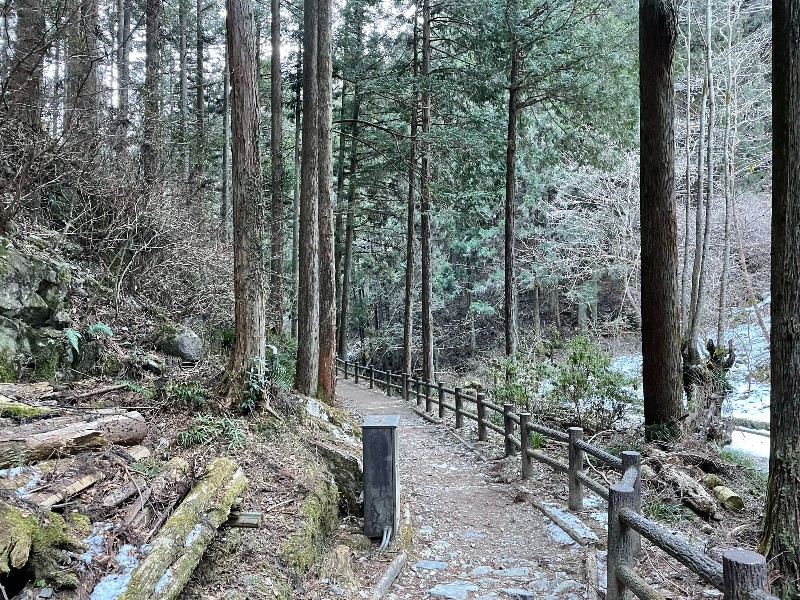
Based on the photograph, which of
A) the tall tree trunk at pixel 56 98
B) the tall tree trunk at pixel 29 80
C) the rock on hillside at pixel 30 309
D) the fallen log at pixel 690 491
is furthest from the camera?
the tall tree trunk at pixel 56 98

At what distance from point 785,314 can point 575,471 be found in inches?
120

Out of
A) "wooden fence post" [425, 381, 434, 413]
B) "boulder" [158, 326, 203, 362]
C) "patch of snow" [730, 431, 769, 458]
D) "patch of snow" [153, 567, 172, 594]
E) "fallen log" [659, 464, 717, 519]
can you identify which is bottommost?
"patch of snow" [730, 431, 769, 458]

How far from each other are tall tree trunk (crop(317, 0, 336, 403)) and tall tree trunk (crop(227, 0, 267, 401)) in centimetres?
496

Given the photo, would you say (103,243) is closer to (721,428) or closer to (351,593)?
(351,593)

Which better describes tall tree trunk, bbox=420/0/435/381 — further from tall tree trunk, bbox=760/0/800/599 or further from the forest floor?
tall tree trunk, bbox=760/0/800/599

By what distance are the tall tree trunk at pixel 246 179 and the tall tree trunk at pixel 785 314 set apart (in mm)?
5225

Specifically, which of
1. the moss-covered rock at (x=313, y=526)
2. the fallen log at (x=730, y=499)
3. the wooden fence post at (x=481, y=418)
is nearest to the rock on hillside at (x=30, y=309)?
the moss-covered rock at (x=313, y=526)

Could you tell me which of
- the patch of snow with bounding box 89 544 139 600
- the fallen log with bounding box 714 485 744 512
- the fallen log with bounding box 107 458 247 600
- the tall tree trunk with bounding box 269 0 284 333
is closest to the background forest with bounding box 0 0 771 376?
the tall tree trunk with bounding box 269 0 284 333

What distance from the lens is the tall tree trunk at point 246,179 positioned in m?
6.32

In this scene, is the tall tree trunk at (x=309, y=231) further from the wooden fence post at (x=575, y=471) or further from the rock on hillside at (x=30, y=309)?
the wooden fence post at (x=575, y=471)

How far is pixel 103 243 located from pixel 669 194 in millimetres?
8644

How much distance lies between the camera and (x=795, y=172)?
4.57 m

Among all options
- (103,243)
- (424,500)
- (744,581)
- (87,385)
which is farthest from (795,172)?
(103,243)

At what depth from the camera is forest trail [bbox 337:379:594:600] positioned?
4742 mm
